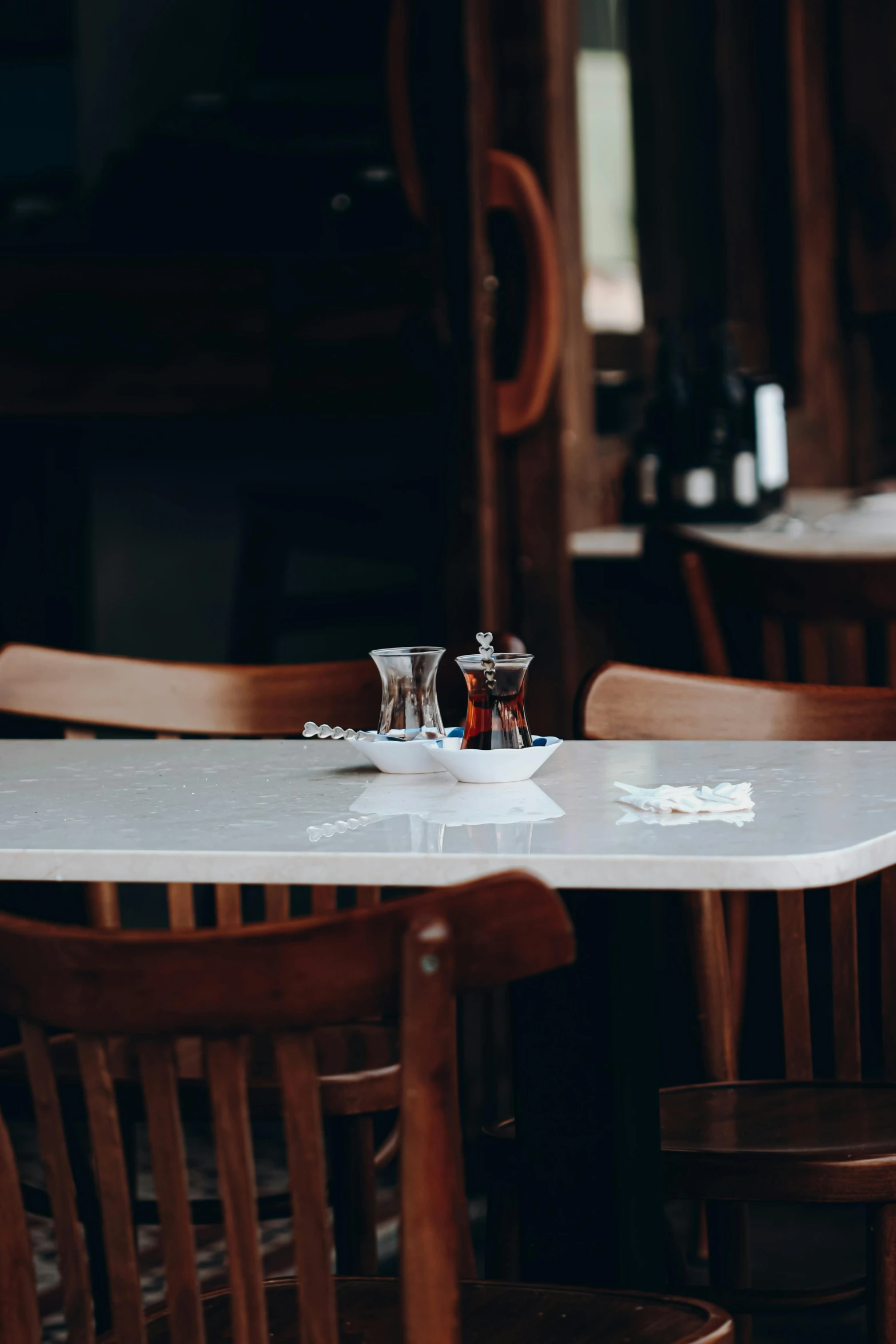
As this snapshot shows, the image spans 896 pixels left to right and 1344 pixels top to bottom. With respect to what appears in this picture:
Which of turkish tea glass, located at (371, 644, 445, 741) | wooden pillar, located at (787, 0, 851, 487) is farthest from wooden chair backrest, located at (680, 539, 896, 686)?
wooden pillar, located at (787, 0, 851, 487)

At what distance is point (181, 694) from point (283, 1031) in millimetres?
1196

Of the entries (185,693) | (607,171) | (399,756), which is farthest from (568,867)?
(607,171)

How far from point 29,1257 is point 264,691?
1.10 m

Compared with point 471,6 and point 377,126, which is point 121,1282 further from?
point 377,126

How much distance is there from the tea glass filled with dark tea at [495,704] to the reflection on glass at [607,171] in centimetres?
243

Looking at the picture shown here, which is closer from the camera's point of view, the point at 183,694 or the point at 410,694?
the point at 410,694

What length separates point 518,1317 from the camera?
3.87ft

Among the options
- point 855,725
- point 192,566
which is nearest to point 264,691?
point 855,725

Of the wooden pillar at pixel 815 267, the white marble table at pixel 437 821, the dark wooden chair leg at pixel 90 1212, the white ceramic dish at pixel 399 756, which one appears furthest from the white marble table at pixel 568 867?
the wooden pillar at pixel 815 267

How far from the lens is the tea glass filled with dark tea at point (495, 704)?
1461 mm

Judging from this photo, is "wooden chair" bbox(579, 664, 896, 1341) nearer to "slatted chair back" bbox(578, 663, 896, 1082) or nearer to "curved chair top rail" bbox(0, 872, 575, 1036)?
"slatted chair back" bbox(578, 663, 896, 1082)

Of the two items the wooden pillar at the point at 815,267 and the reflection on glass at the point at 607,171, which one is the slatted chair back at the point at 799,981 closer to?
the reflection on glass at the point at 607,171

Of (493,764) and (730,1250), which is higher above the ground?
(493,764)

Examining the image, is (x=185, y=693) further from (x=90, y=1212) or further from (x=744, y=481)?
(x=744, y=481)
